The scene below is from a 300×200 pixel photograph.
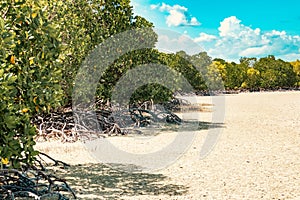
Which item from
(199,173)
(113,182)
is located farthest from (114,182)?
(199,173)

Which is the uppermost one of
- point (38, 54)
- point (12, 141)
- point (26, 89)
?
point (38, 54)

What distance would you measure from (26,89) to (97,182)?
281cm

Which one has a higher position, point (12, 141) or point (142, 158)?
point (12, 141)

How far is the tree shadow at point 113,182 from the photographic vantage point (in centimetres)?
749

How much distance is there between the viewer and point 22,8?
6211 millimetres

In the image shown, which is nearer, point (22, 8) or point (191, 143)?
point (22, 8)

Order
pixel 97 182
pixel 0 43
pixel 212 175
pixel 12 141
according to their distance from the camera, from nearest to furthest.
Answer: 1. pixel 0 43
2. pixel 12 141
3. pixel 97 182
4. pixel 212 175

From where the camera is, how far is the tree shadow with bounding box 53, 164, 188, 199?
749 cm

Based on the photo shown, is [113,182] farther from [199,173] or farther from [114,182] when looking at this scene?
[199,173]

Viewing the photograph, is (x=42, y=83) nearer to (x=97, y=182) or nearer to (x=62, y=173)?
(x=97, y=182)

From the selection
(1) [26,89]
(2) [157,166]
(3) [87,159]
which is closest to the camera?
(1) [26,89]

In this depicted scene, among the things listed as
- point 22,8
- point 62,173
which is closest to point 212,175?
point 62,173

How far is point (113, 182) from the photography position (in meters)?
8.32

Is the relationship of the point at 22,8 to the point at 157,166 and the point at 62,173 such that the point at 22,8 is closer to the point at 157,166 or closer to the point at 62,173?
the point at 62,173
